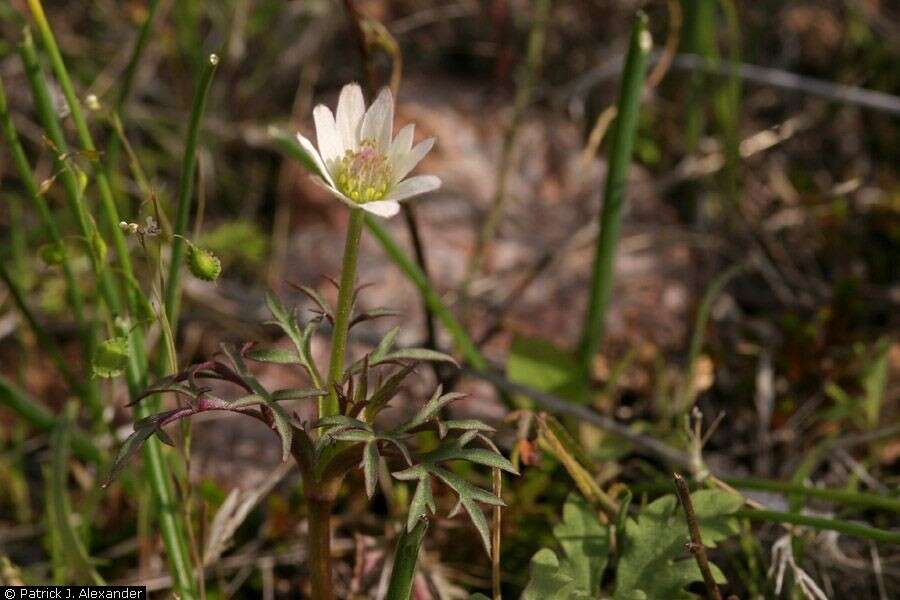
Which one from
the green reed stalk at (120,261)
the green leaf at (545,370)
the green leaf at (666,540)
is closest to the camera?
the green leaf at (666,540)

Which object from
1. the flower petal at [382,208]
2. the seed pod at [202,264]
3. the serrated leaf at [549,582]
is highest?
the flower petal at [382,208]

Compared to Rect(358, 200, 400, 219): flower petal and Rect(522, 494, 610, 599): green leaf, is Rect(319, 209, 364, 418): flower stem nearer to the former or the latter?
Rect(358, 200, 400, 219): flower petal

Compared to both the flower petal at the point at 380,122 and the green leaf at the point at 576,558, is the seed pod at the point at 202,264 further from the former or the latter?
the green leaf at the point at 576,558

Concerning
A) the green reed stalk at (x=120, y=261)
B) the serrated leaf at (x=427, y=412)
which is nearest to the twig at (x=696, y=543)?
the serrated leaf at (x=427, y=412)

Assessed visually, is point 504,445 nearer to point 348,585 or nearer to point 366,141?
point 348,585

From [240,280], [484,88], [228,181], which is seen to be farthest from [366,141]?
[484,88]

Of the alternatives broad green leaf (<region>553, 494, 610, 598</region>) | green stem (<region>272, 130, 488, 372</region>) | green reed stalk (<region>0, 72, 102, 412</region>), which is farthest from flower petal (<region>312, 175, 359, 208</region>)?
broad green leaf (<region>553, 494, 610, 598</region>)
